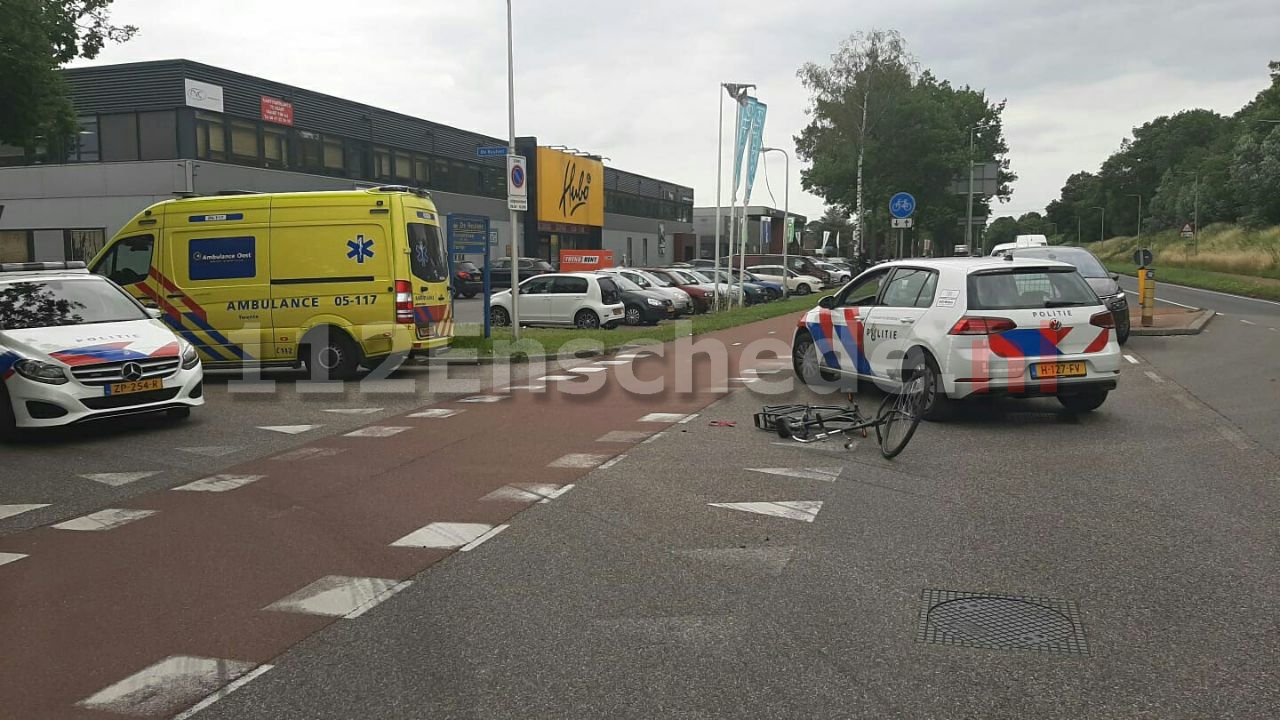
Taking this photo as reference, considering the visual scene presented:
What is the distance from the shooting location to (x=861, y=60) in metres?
53.2

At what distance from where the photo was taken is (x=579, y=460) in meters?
8.34

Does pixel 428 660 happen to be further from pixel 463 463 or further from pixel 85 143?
pixel 85 143

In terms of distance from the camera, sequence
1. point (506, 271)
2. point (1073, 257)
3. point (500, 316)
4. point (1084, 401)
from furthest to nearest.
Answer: point (506, 271), point (500, 316), point (1073, 257), point (1084, 401)

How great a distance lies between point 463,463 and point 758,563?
3.58m

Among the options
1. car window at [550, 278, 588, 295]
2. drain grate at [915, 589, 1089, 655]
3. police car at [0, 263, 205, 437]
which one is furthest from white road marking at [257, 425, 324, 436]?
car window at [550, 278, 588, 295]

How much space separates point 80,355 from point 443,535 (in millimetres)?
5238

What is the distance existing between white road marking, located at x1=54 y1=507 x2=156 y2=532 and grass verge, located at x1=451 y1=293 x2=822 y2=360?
385 inches

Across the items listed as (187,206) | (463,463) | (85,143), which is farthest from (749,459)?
(85,143)

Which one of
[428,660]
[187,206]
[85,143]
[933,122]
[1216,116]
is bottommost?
[428,660]

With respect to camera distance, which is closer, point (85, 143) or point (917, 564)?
point (917, 564)

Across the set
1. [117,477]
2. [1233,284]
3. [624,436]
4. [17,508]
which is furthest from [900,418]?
[1233,284]

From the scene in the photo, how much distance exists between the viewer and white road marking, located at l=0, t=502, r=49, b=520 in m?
6.84

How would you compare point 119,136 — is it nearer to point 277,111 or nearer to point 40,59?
point 277,111

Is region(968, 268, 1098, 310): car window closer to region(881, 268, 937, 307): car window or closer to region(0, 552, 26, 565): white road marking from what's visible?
region(881, 268, 937, 307): car window
